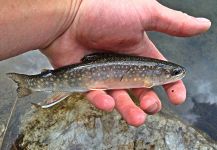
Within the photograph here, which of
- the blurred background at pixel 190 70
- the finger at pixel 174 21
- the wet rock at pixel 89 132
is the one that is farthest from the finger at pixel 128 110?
the blurred background at pixel 190 70

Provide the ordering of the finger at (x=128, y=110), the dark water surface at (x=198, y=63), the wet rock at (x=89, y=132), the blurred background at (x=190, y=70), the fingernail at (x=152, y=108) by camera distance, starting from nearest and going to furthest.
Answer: the finger at (x=128, y=110) → the fingernail at (x=152, y=108) → the wet rock at (x=89, y=132) → the blurred background at (x=190, y=70) → the dark water surface at (x=198, y=63)

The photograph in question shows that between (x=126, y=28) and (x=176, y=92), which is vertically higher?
(x=126, y=28)

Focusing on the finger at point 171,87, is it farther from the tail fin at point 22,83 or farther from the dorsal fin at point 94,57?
the tail fin at point 22,83

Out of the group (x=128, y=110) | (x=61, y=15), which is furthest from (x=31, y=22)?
(x=128, y=110)

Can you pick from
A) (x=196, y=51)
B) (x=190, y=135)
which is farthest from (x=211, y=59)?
(x=190, y=135)

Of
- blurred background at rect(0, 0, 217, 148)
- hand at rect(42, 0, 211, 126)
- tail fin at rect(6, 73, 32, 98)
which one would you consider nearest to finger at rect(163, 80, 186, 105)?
hand at rect(42, 0, 211, 126)

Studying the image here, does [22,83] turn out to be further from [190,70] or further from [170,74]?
[190,70]
